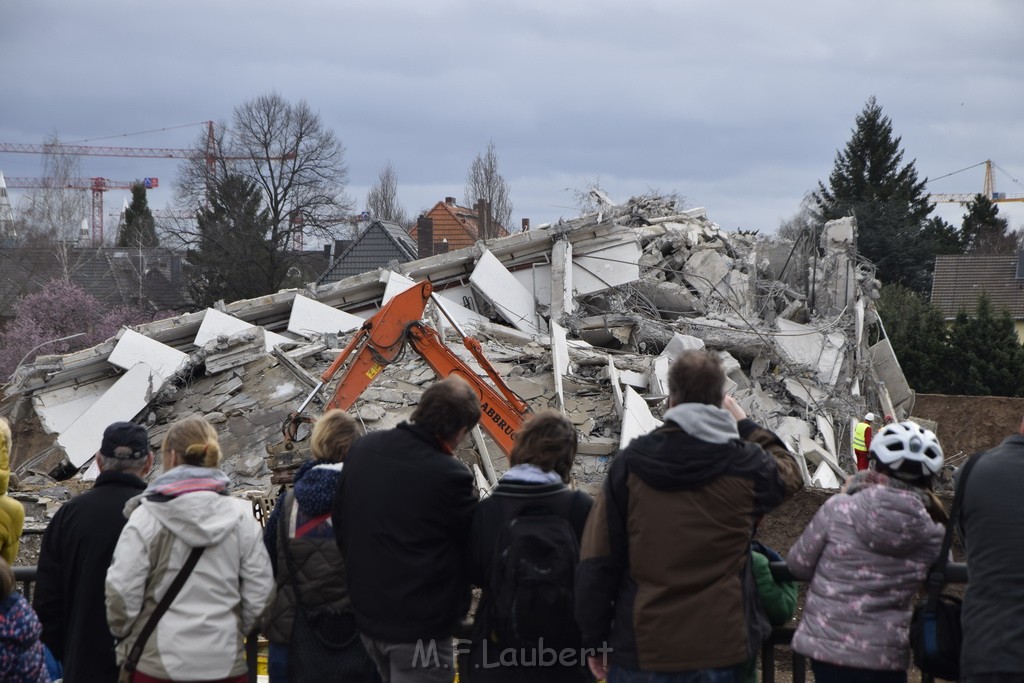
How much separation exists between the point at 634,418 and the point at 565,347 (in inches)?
79.5

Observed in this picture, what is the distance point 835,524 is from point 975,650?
0.57 metres

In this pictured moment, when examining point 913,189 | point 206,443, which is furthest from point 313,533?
point 913,189

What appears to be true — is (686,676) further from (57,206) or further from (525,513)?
(57,206)

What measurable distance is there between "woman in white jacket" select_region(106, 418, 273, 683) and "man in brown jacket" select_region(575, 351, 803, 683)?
129cm

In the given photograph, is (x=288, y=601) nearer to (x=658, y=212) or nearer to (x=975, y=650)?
(x=975, y=650)

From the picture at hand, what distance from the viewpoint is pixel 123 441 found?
393 cm

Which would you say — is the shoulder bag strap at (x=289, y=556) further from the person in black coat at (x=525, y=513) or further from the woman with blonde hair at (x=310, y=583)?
the person in black coat at (x=525, y=513)

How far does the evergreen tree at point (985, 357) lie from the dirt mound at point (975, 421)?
5.95 meters

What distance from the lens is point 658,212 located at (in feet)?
67.3

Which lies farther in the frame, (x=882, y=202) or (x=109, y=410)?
(x=882, y=202)

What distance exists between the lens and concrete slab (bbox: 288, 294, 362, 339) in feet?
50.0

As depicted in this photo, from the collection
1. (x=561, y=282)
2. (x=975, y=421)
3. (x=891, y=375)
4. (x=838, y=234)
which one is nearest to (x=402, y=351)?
(x=561, y=282)

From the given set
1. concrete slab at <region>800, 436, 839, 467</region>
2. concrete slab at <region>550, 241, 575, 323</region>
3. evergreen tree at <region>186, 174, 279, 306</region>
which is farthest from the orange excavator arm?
evergreen tree at <region>186, 174, 279, 306</region>

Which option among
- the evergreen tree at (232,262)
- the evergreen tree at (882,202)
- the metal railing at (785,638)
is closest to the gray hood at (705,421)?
the metal railing at (785,638)
